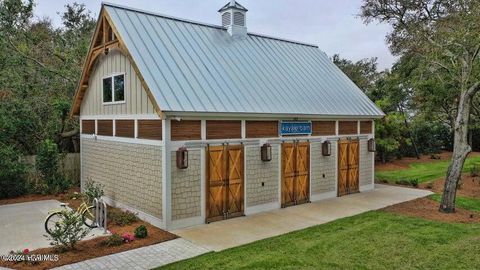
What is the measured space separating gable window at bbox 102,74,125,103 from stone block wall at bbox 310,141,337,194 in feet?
21.7

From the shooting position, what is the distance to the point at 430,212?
11344 mm

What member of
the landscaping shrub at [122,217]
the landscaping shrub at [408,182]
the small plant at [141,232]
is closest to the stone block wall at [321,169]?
the landscaping shrub at [408,182]

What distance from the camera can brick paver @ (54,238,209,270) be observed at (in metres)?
6.96

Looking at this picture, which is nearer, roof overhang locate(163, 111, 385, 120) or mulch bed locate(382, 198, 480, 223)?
roof overhang locate(163, 111, 385, 120)

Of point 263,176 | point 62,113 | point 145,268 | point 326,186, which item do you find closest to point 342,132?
point 326,186

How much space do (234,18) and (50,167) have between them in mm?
9394

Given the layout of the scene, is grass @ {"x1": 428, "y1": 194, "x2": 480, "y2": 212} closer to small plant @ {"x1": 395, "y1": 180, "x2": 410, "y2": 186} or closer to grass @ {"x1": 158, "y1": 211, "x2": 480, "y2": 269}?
grass @ {"x1": 158, "y1": 211, "x2": 480, "y2": 269}

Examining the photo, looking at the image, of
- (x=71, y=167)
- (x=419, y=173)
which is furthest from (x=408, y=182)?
(x=71, y=167)

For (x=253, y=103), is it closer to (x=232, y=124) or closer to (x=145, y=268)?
(x=232, y=124)

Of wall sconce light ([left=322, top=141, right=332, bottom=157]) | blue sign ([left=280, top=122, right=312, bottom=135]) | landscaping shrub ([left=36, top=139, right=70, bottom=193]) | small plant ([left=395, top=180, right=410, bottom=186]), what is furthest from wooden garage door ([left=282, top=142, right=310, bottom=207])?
landscaping shrub ([left=36, top=139, right=70, bottom=193])

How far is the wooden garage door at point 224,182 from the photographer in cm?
999

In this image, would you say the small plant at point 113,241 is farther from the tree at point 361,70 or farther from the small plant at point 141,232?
the tree at point 361,70

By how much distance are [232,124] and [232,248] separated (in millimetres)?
3736

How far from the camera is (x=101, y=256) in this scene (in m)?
7.45
